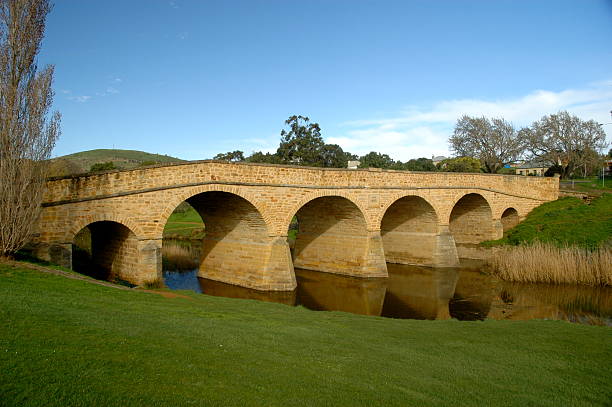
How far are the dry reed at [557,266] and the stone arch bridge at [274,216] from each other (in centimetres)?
497

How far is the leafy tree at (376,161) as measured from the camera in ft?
201

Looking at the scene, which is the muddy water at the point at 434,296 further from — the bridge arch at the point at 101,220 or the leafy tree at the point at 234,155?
the leafy tree at the point at 234,155

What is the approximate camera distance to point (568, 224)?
86.8 feet

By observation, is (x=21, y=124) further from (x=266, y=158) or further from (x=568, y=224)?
(x=266, y=158)

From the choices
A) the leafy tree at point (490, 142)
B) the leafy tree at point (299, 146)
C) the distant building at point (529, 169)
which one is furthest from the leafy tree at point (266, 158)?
the distant building at point (529, 169)

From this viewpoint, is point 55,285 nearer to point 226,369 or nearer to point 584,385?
point 226,369

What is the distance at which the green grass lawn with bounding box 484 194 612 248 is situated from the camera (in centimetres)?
2348

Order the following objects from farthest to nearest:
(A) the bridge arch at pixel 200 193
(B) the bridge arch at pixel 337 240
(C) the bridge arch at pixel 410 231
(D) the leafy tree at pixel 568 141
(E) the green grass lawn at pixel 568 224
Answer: (D) the leafy tree at pixel 568 141, (C) the bridge arch at pixel 410 231, (E) the green grass lawn at pixel 568 224, (B) the bridge arch at pixel 337 240, (A) the bridge arch at pixel 200 193

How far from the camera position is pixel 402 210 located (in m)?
26.9

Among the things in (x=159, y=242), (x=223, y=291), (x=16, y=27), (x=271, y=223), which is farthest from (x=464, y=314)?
(x=16, y=27)

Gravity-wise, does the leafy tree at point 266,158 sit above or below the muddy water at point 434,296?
above

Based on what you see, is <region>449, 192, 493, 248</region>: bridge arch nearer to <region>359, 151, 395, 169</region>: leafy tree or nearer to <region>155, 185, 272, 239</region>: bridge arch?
<region>155, 185, 272, 239</region>: bridge arch

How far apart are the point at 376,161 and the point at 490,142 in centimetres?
1559

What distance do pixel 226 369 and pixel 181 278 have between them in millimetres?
15979
